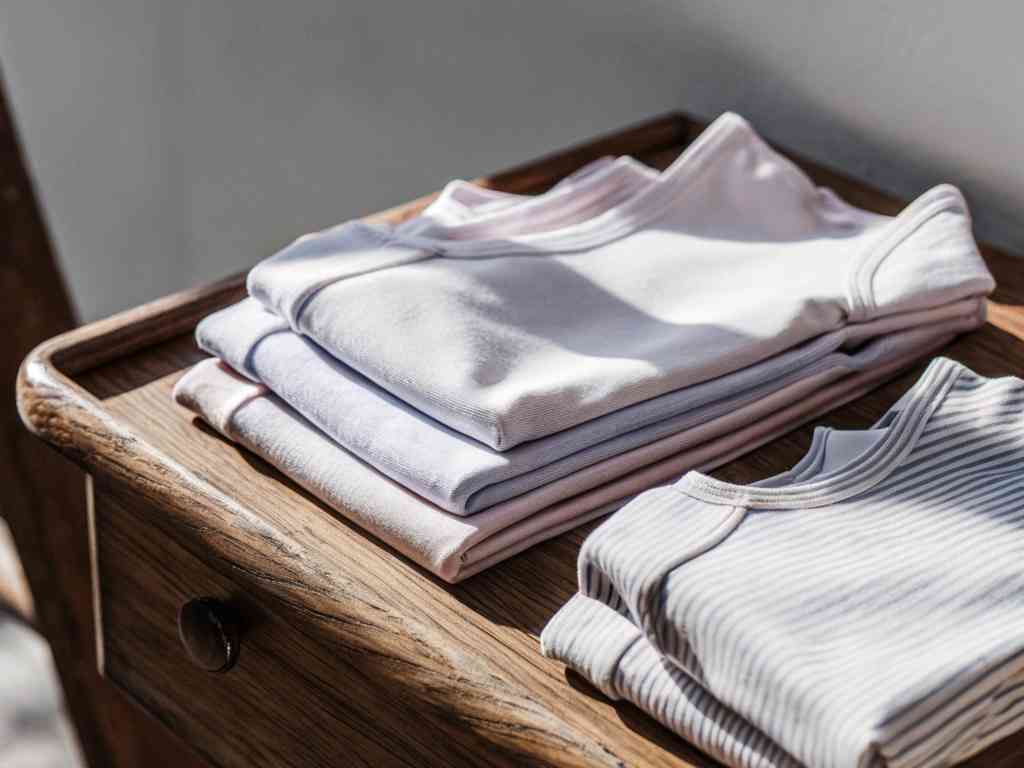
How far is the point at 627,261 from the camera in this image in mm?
632

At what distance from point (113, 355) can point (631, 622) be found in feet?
1.07

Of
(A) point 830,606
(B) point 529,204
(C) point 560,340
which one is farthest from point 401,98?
(A) point 830,606

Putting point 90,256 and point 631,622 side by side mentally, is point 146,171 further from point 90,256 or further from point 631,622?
point 631,622

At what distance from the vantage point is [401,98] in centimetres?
107

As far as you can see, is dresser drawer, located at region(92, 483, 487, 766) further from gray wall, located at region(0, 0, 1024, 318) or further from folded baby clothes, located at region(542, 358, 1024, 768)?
gray wall, located at region(0, 0, 1024, 318)

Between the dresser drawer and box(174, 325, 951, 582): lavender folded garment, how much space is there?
5cm

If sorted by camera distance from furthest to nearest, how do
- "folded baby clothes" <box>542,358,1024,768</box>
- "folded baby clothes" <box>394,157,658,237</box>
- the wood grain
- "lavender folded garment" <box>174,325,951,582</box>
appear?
1. the wood grain
2. "folded baby clothes" <box>394,157,658,237</box>
3. "lavender folded garment" <box>174,325,951,582</box>
4. "folded baby clothes" <box>542,358,1024,768</box>

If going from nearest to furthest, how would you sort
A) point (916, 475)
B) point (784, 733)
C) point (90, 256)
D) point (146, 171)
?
point (784, 733) < point (916, 475) < point (146, 171) < point (90, 256)

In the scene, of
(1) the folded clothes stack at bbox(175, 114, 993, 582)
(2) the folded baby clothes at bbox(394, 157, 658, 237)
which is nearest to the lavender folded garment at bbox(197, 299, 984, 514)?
(1) the folded clothes stack at bbox(175, 114, 993, 582)

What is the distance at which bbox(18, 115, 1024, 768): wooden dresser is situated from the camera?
462 mm

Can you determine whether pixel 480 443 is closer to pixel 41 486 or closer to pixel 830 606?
pixel 830 606

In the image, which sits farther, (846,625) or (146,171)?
(146,171)

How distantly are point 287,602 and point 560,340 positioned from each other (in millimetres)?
160

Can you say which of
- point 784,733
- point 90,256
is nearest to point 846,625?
point 784,733
